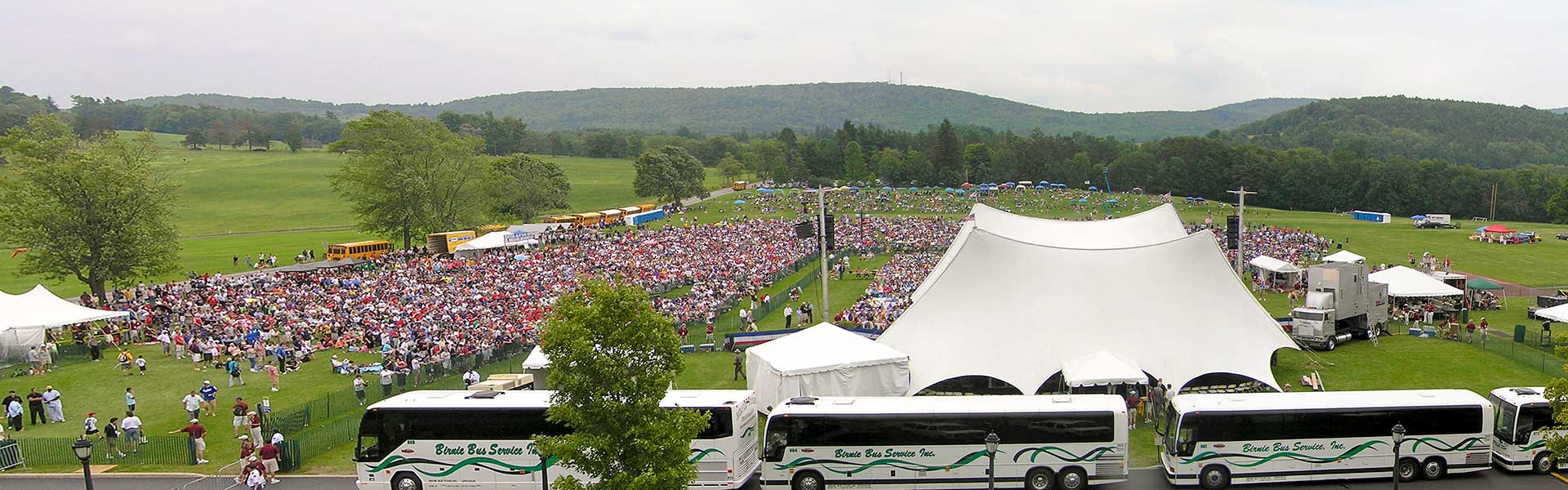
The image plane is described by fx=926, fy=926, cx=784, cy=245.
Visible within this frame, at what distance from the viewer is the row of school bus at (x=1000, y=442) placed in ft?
50.9

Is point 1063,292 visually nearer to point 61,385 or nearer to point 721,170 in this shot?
point 61,385

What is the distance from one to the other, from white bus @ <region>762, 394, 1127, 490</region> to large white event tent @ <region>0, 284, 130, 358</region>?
24753 mm

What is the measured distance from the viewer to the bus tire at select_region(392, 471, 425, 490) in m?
16.0

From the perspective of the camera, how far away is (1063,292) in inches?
882

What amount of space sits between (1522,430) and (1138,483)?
21.0 ft

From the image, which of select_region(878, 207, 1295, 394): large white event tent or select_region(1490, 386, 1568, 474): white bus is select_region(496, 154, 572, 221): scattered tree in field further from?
select_region(1490, 386, 1568, 474): white bus

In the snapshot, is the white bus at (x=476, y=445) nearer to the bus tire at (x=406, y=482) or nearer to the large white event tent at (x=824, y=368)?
the bus tire at (x=406, y=482)

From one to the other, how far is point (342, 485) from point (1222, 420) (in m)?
15.6

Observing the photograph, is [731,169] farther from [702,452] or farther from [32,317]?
[702,452]

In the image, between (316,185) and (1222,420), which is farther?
(316,185)

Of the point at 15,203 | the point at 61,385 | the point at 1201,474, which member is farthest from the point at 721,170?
the point at 1201,474

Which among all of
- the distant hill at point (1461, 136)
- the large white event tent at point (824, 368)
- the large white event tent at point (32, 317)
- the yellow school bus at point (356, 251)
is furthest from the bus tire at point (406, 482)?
the distant hill at point (1461, 136)

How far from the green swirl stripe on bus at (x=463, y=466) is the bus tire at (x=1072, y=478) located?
867 cm

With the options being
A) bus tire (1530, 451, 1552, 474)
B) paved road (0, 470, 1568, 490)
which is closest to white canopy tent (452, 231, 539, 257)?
paved road (0, 470, 1568, 490)
